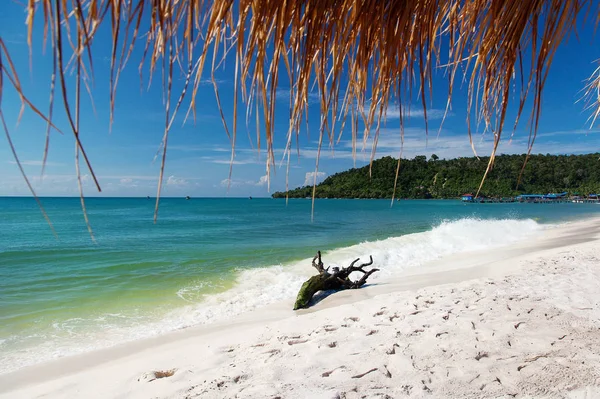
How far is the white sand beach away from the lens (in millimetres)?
2896

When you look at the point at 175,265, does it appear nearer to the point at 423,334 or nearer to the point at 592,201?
the point at 423,334

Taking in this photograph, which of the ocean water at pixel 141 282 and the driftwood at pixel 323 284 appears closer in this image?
the ocean water at pixel 141 282

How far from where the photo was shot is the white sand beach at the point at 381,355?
2896 millimetres

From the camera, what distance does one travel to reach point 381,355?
347 centimetres

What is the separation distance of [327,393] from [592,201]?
11736 centimetres

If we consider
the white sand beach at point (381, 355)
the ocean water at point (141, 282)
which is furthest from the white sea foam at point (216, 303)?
the white sand beach at point (381, 355)

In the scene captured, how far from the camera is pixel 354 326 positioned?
179 inches

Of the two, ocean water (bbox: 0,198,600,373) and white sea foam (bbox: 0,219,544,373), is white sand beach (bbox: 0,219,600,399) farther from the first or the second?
ocean water (bbox: 0,198,600,373)

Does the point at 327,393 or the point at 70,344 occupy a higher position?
the point at 327,393

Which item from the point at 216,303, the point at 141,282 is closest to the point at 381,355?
the point at 216,303

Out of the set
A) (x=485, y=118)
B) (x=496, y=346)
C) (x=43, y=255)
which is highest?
(x=485, y=118)

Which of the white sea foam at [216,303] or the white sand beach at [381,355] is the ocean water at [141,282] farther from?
the white sand beach at [381,355]

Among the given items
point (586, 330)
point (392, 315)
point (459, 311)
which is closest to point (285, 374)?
point (392, 315)

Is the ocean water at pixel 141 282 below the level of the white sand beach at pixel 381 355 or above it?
below
